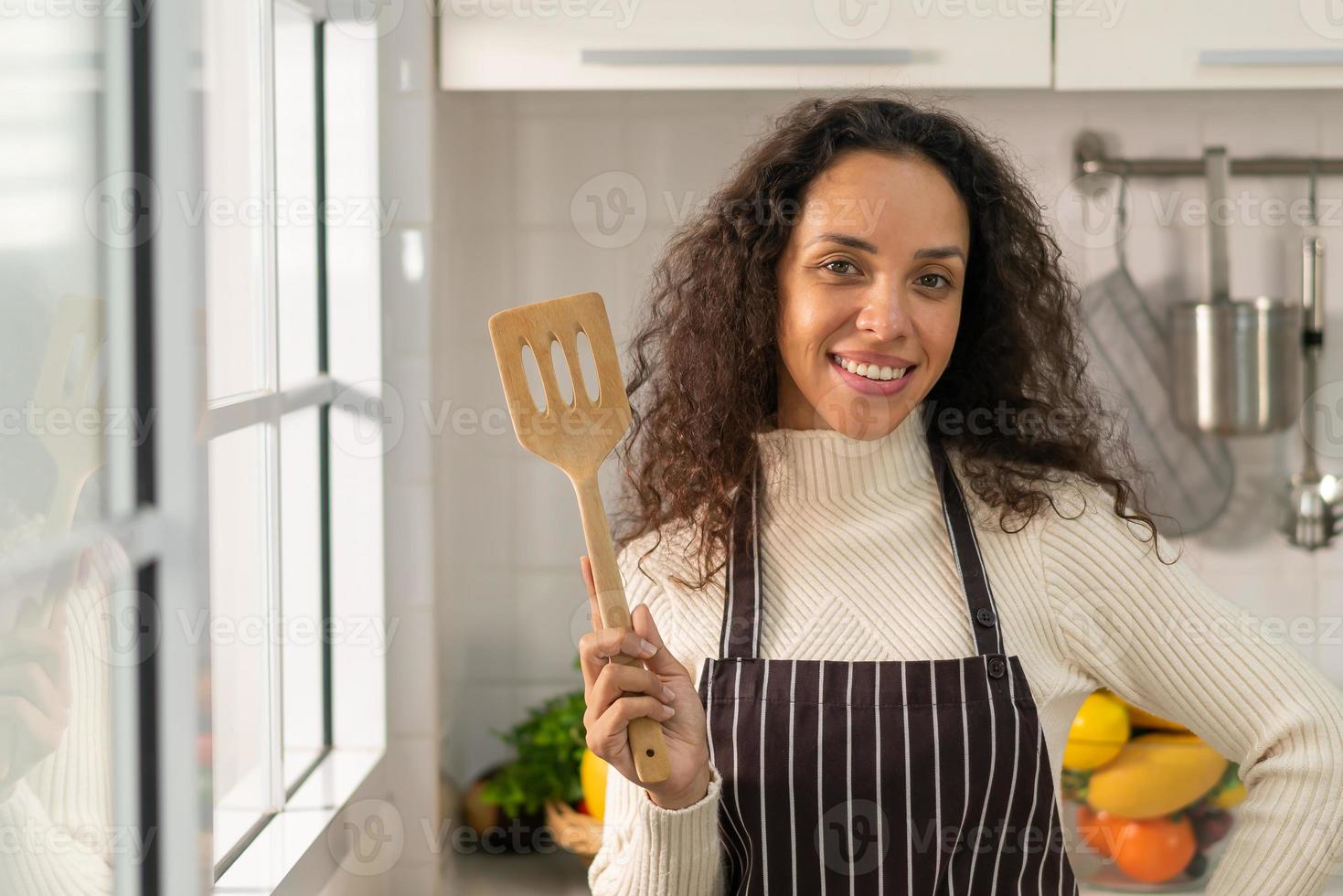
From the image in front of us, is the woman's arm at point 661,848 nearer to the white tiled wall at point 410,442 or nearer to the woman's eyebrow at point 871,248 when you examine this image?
the woman's eyebrow at point 871,248

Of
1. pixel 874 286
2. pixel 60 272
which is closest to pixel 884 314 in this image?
pixel 874 286

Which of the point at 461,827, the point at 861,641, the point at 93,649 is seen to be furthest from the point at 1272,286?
the point at 93,649

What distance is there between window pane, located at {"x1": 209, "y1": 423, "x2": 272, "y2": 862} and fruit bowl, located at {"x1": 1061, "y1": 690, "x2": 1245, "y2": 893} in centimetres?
82

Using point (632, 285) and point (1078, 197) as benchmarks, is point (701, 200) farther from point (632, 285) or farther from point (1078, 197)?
point (1078, 197)

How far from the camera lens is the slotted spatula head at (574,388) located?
0.75 meters

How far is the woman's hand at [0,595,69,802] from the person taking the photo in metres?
0.69

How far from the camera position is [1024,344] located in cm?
102

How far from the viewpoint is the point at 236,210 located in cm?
113

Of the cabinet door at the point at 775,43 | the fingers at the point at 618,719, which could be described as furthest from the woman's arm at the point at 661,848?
the cabinet door at the point at 775,43

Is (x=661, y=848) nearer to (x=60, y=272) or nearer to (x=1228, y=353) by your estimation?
(x=60, y=272)

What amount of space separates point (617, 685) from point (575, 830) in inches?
28.4

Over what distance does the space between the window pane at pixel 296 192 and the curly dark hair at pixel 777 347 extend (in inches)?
17.6

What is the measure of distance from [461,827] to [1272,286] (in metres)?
1.20

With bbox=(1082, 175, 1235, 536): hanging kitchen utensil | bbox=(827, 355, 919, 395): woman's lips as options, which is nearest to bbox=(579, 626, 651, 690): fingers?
bbox=(827, 355, 919, 395): woman's lips
